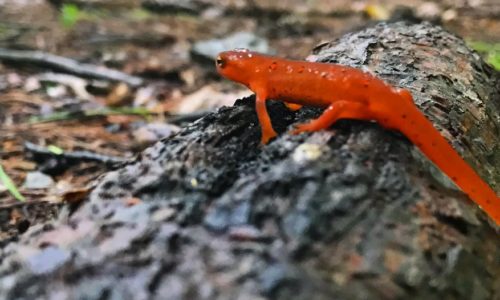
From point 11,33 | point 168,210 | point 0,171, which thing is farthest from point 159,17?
point 168,210

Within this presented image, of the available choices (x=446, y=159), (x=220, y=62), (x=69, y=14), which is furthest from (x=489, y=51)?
(x=69, y=14)

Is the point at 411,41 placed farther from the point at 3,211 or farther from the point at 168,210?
the point at 3,211

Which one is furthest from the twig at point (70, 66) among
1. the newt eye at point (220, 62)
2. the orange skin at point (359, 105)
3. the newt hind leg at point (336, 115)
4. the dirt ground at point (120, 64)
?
the newt hind leg at point (336, 115)

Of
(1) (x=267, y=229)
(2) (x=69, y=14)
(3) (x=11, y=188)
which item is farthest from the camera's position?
(2) (x=69, y=14)

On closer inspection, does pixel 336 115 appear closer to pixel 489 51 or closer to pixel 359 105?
pixel 359 105

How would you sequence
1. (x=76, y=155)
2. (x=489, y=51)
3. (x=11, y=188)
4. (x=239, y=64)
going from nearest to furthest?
1. (x=239, y=64)
2. (x=11, y=188)
3. (x=76, y=155)
4. (x=489, y=51)

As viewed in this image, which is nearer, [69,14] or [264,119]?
[264,119]

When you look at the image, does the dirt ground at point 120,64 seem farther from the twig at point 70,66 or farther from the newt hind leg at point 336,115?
the newt hind leg at point 336,115

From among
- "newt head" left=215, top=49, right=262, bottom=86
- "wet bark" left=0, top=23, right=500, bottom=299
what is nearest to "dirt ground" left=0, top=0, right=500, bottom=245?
"wet bark" left=0, top=23, right=500, bottom=299
